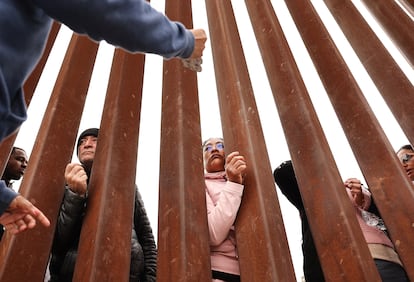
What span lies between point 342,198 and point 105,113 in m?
1.39

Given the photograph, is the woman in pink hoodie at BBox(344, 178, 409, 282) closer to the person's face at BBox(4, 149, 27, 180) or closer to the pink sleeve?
the pink sleeve

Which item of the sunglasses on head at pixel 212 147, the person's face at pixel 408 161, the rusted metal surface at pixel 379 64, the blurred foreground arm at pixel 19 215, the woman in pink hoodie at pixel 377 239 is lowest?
the blurred foreground arm at pixel 19 215

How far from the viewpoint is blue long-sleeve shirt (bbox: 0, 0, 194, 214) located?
0.69 metres

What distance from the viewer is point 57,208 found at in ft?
5.98

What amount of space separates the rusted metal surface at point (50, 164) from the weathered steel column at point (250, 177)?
84 cm

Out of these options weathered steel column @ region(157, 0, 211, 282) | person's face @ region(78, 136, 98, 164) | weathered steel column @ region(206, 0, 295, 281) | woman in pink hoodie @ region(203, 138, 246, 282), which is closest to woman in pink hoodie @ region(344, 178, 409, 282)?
weathered steel column @ region(206, 0, 295, 281)

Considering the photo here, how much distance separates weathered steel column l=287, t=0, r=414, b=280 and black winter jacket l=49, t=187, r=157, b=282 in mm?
1144

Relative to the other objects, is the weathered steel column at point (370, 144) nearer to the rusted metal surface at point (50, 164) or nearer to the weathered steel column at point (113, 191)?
the weathered steel column at point (113, 191)

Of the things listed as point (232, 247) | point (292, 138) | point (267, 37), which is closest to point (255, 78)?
point (267, 37)

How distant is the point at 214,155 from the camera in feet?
7.68

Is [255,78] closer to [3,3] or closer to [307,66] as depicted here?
[307,66]

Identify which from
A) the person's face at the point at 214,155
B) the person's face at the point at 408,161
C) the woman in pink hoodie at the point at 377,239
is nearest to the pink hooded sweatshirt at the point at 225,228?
the person's face at the point at 214,155

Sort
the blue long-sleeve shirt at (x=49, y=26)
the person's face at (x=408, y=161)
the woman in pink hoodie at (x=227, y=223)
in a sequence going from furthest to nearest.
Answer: the person's face at (x=408, y=161) < the woman in pink hoodie at (x=227, y=223) < the blue long-sleeve shirt at (x=49, y=26)

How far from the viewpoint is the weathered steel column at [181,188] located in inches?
62.7
